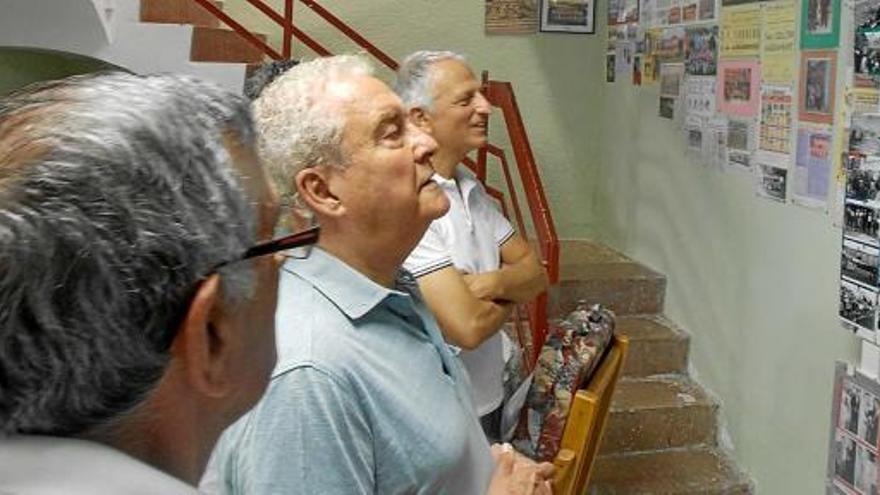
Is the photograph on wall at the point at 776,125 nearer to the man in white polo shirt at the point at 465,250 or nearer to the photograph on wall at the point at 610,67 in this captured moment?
the man in white polo shirt at the point at 465,250

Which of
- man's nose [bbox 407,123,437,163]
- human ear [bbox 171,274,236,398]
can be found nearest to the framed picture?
man's nose [bbox 407,123,437,163]

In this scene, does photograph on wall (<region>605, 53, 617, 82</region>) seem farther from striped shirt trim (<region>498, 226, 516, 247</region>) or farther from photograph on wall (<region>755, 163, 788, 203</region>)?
striped shirt trim (<region>498, 226, 516, 247</region>)

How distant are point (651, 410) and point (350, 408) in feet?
7.87

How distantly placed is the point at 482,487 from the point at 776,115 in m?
1.94

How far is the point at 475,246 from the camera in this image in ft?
6.86

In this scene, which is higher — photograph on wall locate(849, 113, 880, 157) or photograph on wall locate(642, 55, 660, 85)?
photograph on wall locate(642, 55, 660, 85)

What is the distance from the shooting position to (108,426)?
0.60m

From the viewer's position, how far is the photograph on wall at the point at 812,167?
2465 mm

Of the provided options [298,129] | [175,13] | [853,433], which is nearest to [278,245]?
[298,129]

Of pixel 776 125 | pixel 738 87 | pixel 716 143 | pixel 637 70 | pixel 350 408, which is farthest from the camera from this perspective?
pixel 637 70

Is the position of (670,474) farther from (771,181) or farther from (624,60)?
(624,60)

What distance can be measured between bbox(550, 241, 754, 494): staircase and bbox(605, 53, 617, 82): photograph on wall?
110 cm

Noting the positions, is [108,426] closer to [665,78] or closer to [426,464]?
[426,464]

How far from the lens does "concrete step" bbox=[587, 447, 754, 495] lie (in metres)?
3.01
